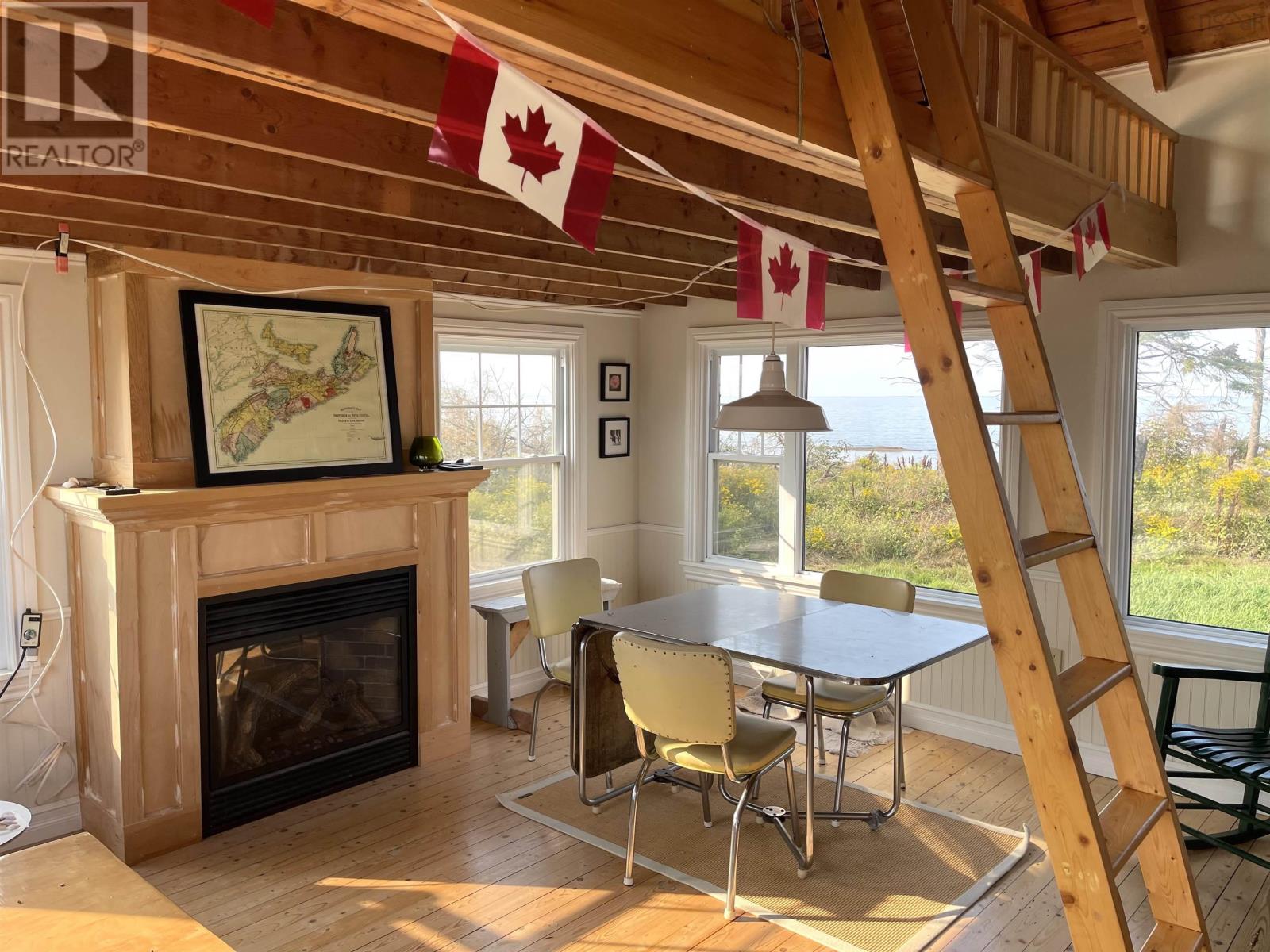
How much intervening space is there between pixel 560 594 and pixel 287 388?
1625 millimetres

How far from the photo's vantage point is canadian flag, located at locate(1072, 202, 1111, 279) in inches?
124

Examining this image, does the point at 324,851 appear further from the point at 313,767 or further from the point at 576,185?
the point at 576,185

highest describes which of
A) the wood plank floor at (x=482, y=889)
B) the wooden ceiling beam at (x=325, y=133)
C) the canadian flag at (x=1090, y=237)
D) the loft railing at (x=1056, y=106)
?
the loft railing at (x=1056, y=106)

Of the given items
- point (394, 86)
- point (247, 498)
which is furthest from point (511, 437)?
point (394, 86)

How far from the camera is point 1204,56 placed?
405cm

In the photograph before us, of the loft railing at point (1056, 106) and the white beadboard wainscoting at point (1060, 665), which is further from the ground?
the loft railing at point (1056, 106)

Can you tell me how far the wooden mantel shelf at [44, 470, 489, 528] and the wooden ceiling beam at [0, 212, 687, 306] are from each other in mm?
935

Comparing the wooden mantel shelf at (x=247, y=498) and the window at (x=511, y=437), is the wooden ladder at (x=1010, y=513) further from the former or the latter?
the window at (x=511, y=437)

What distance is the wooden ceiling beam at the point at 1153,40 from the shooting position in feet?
12.6

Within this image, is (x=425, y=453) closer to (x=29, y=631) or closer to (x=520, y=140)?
(x=29, y=631)

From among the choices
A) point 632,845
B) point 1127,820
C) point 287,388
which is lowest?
point 632,845

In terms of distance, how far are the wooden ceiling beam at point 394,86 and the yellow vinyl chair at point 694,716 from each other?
1467 millimetres

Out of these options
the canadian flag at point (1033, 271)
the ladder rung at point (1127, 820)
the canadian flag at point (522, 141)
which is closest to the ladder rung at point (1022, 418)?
the ladder rung at point (1127, 820)

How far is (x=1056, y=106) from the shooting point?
10.3 ft
